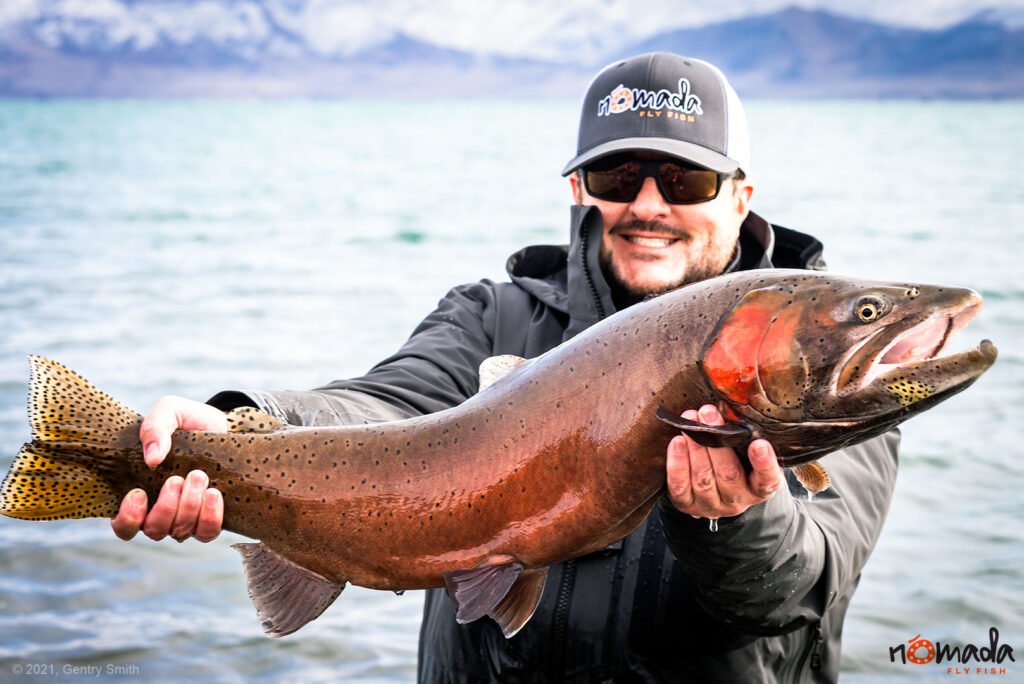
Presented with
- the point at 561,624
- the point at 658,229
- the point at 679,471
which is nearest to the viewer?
the point at 679,471

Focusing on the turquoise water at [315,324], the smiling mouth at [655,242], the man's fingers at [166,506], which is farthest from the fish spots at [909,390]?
the turquoise water at [315,324]

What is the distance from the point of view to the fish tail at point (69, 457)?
3.23m

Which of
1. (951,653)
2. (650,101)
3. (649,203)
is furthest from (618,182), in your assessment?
(951,653)

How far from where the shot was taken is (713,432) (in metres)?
2.74

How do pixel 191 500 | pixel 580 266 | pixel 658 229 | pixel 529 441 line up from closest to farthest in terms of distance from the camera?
1. pixel 529 441
2. pixel 191 500
3. pixel 580 266
4. pixel 658 229

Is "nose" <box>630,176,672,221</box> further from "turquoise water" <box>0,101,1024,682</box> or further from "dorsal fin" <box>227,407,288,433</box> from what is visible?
"turquoise water" <box>0,101,1024,682</box>

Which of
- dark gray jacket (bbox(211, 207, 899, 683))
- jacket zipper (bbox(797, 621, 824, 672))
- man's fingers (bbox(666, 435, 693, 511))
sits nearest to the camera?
man's fingers (bbox(666, 435, 693, 511))

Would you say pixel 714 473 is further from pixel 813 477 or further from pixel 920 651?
pixel 920 651

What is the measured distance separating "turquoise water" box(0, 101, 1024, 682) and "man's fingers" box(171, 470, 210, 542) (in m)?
3.72

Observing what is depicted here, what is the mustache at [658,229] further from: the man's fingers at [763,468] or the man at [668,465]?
the man's fingers at [763,468]

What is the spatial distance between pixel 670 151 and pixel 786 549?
1934 mm

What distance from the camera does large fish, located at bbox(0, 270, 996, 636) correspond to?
108 inches

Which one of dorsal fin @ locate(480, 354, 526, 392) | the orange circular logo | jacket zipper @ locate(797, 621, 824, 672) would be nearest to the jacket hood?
dorsal fin @ locate(480, 354, 526, 392)

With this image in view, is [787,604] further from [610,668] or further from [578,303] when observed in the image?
[578,303]
